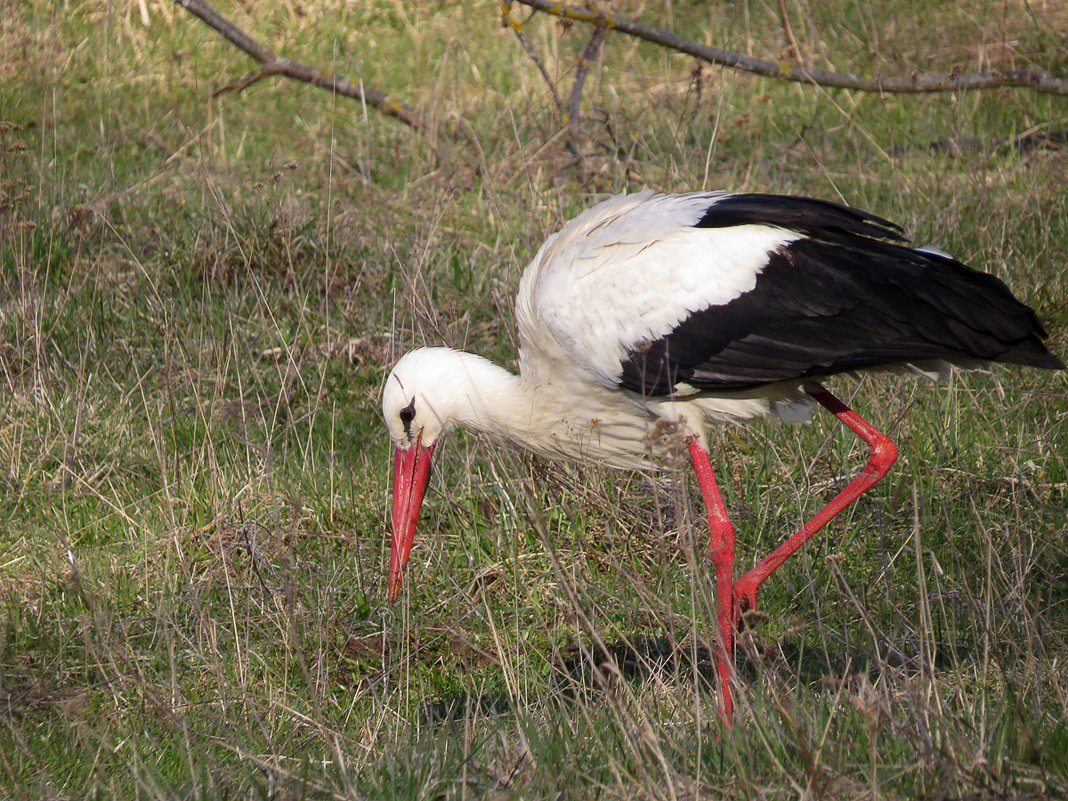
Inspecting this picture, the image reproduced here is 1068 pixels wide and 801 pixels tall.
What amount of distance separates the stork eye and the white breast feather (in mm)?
499

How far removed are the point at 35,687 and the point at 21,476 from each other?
1222 millimetres

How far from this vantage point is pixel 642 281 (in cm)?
370

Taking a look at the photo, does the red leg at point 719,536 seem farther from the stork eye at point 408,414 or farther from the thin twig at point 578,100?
the thin twig at point 578,100

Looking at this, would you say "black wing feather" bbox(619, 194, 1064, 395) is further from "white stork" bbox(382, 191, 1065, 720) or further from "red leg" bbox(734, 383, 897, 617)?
"red leg" bbox(734, 383, 897, 617)

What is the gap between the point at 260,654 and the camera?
3.73 metres

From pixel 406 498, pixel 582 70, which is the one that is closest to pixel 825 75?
pixel 582 70

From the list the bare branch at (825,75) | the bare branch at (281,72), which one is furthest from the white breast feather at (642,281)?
the bare branch at (281,72)

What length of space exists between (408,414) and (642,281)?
0.84 m

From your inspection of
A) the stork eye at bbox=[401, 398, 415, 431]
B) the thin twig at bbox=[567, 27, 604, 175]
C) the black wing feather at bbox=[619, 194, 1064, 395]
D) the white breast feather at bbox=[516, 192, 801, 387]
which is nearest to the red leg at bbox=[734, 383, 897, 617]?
the black wing feather at bbox=[619, 194, 1064, 395]

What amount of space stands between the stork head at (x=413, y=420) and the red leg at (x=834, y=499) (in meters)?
1.00

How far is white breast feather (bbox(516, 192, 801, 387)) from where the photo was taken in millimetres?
3693

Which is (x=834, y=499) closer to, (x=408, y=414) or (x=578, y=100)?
(x=408, y=414)

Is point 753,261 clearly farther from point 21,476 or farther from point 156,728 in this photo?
point 21,476

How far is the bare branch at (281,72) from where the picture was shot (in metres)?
6.73
